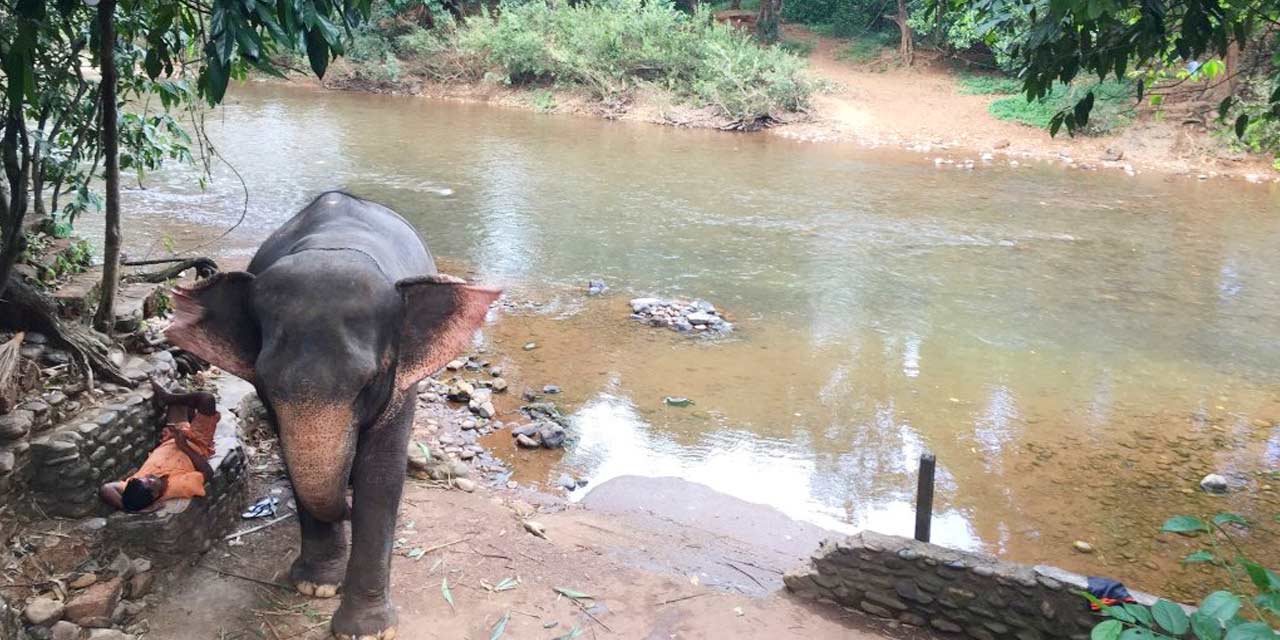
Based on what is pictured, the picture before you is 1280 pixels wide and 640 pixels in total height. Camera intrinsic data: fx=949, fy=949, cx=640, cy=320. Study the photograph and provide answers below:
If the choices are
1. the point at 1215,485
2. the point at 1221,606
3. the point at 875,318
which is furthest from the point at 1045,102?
the point at 1221,606

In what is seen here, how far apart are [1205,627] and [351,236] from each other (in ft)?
10.6

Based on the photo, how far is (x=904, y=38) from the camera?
28188mm

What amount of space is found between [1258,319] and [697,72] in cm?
1765

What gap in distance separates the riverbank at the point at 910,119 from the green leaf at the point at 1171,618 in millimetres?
17585

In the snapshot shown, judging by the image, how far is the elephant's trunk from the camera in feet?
10.1

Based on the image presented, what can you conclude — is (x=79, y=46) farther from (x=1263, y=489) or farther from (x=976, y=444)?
(x=1263, y=489)

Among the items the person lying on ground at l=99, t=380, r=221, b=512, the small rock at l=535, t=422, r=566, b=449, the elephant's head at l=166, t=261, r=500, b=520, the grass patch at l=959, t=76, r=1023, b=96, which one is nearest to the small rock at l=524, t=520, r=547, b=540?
the small rock at l=535, t=422, r=566, b=449

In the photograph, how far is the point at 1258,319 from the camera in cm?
1066

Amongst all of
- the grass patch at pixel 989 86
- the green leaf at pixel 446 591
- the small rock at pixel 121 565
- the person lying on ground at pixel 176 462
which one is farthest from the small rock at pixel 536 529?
the grass patch at pixel 989 86

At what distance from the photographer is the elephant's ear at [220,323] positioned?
11.5ft

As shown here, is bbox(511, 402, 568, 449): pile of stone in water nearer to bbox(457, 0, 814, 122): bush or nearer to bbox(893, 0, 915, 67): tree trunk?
bbox(457, 0, 814, 122): bush

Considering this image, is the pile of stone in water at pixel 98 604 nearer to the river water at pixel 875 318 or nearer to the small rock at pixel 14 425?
the small rock at pixel 14 425

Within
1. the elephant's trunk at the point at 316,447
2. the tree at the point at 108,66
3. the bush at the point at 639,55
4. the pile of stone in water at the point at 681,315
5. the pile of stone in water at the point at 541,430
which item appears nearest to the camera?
the tree at the point at 108,66

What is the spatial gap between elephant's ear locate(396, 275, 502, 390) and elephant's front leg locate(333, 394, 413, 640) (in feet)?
0.86
